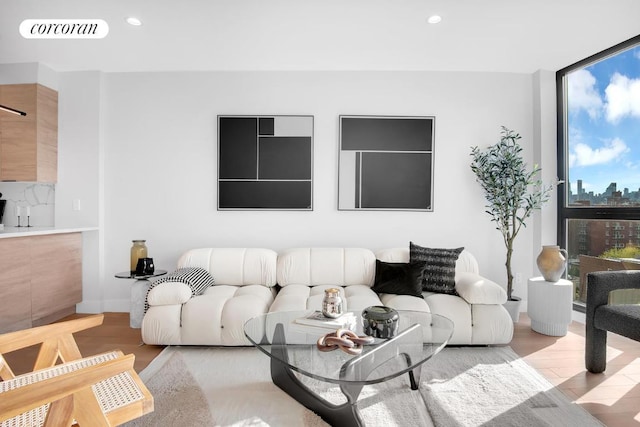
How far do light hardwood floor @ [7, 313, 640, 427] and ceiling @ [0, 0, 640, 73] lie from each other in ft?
8.65

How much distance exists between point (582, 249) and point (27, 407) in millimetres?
4372

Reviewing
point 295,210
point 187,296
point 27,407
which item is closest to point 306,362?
point 27,407

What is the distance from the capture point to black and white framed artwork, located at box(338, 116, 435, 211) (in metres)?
Answer: 3.77

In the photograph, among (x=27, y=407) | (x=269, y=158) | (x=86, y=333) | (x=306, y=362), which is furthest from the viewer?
(x=269, y=158)

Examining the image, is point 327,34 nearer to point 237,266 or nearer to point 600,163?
point 237,266

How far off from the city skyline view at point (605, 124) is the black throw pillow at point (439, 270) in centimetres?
164

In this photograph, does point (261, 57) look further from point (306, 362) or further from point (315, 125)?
point (306, 362)

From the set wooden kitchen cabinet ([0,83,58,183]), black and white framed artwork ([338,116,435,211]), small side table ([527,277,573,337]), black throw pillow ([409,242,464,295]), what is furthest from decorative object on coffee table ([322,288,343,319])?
wooden kitchen cabinet ([0,83,58,183])

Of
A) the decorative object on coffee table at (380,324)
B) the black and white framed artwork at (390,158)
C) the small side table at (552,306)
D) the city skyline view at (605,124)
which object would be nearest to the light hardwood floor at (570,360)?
the small side table at (552,306)

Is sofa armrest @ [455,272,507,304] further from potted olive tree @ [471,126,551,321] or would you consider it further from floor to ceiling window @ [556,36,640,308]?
floor to ceiling window @ [556,36,640,308]

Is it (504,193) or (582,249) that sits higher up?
(504,193)

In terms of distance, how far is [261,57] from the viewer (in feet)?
11.4

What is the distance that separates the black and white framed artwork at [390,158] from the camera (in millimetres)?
3768

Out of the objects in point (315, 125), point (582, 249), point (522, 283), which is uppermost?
point (315, 125)
